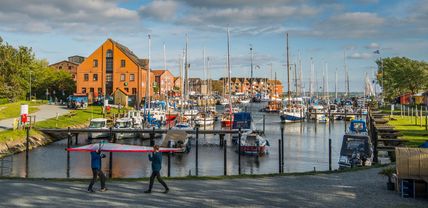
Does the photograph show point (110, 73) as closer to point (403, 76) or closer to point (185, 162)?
point (185, 162)

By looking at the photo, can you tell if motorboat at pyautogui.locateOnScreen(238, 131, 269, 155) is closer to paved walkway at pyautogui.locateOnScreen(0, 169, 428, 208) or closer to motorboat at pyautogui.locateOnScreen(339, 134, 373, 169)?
motorboat at pyautogui.locateOnScreen(339, 134, 373, 169)

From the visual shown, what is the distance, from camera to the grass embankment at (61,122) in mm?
47562

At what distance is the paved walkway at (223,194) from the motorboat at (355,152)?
10.4 m

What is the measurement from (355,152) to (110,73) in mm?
79110

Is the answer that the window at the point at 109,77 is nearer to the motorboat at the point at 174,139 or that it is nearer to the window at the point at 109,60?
the window at the point at 109,60

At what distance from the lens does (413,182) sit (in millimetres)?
17406

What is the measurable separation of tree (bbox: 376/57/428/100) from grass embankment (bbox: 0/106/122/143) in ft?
232

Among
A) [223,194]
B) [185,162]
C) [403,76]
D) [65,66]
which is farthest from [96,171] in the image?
[65,66]

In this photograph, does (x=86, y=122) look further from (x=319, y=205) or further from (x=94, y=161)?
(x=319, y=205)

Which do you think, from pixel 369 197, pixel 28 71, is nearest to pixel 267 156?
pixel 369 197

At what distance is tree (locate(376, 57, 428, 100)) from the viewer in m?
106

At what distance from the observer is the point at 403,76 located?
10731 centimetres

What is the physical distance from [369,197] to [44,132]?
47.5m

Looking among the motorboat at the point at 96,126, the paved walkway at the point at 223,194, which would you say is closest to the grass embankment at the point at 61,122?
the motorboat at the point at 96,126
